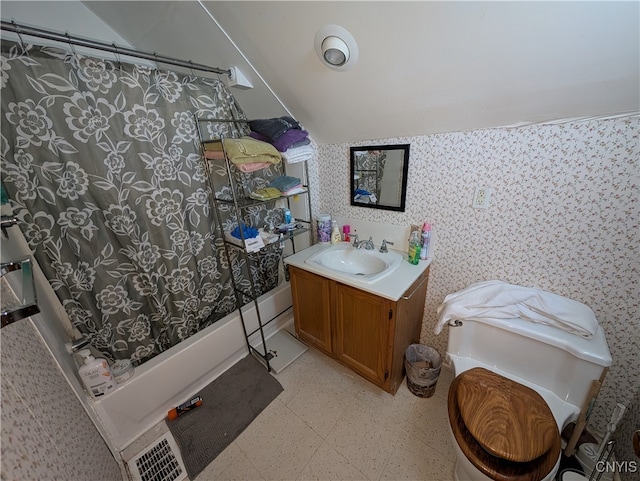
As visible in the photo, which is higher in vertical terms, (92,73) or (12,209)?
(92,73)

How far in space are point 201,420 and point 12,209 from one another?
1.42 m

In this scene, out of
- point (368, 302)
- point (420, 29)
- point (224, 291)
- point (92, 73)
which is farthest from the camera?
point (224, 291)

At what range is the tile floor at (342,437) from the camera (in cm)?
121

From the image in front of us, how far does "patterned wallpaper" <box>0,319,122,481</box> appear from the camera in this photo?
572mm

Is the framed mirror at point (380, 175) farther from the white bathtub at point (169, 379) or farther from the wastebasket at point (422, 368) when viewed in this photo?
the white bathtub at point (169, 379)

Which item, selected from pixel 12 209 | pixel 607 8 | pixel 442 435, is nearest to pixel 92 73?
pixel 12 209

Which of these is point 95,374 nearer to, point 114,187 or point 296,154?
point 114,187

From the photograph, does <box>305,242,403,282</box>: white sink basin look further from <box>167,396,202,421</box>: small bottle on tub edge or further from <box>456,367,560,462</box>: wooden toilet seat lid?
<box>167,396,202,421</box>: small bottle on tub edge

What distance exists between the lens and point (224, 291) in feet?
5.64

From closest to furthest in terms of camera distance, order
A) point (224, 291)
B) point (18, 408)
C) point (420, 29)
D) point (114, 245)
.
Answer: point (18, 408), point (420, 29), point (114, 245), point (224, 291)

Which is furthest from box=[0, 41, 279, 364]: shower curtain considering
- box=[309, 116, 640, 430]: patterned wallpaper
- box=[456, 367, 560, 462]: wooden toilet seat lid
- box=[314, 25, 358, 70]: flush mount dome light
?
box=[456, 367, 560, 462]: wooden toilet seat lid

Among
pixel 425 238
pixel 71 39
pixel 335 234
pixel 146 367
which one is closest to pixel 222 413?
pixel 146 367

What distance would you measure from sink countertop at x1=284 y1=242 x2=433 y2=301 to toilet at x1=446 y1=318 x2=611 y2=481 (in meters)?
0.34

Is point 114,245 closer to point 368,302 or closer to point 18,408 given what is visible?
point 18,408
